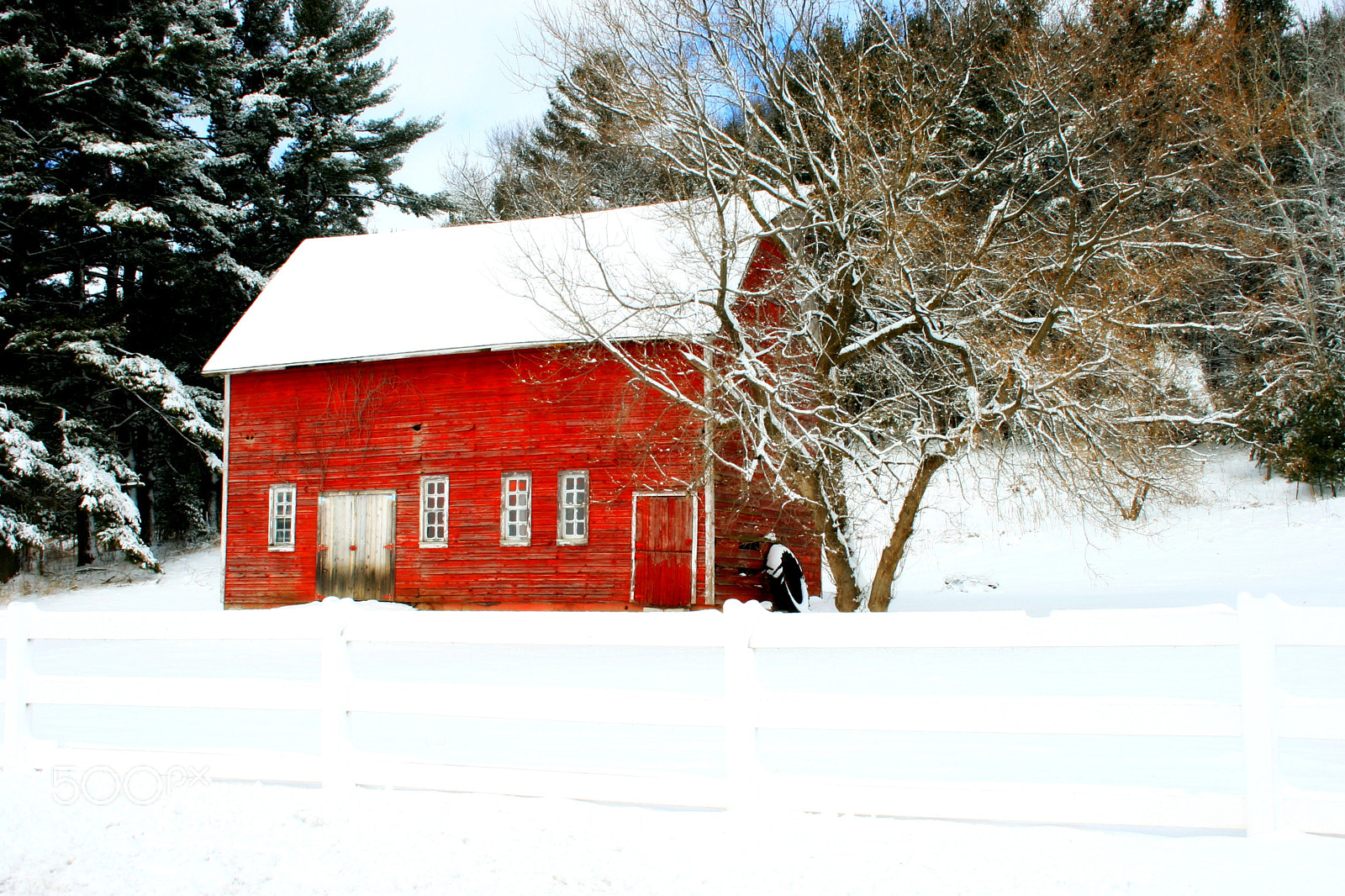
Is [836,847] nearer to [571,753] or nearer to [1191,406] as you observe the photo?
[571,753]

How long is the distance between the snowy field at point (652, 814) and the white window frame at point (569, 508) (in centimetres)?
487

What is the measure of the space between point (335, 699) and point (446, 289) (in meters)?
14.9

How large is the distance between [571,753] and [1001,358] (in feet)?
26.2

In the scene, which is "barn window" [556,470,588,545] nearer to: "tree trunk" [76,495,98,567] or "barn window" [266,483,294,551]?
"barn window" [266,483,294,551]

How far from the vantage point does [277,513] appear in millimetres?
19219

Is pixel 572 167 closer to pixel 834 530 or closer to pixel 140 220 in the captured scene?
pixel 140 220

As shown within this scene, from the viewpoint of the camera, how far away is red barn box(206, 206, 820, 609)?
642 inches

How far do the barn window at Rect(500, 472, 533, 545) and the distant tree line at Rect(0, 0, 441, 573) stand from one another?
11.4 metres

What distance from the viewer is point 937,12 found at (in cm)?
1570

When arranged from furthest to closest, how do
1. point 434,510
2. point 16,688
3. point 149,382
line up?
point 149,382 → point 434,510 → point 16,688

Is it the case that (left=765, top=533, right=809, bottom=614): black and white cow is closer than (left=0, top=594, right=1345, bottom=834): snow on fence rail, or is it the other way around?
(left=0, top=594, right=1345, bottom=834): snow on fence rail

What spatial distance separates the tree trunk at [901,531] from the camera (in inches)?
513

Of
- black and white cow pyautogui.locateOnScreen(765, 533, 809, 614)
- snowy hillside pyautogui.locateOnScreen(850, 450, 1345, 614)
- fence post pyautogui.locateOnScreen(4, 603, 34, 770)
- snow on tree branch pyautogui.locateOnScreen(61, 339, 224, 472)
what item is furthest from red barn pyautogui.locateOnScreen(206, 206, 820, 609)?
fence post pyautogui.locateOnScreen(4, 603, 34, 770)

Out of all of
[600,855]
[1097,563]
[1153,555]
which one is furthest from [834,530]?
[1153,555]
